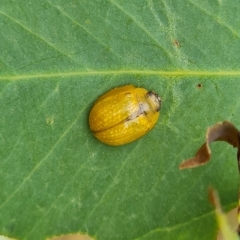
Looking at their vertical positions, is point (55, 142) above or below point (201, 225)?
above

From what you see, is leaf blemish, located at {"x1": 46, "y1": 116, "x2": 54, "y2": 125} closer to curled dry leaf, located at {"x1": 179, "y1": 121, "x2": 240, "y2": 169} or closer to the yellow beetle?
the yellow beetle

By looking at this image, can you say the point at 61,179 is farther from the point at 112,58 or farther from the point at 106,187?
the point at 112,58

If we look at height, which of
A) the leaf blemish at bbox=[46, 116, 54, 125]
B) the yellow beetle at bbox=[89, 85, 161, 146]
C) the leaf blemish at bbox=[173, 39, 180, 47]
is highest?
the leaf blemish at bbox=[173, 39, 180, 47]

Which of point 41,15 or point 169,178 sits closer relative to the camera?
point 41,15

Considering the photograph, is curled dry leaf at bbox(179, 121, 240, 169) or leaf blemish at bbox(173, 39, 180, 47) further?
leaf blemish at bbox(173, 39, 180, 47)

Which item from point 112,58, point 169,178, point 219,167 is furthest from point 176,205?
point 112,58

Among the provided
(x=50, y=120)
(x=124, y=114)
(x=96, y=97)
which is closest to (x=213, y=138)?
(x=124, y=114)

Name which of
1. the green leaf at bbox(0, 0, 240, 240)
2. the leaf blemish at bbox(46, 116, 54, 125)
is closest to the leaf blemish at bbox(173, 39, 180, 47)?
the green leaf at bbox(0, 0, 240, 240)

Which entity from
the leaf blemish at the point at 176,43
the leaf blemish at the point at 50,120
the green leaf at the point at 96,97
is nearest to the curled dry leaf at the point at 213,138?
the green leaf at the point at 96,97
